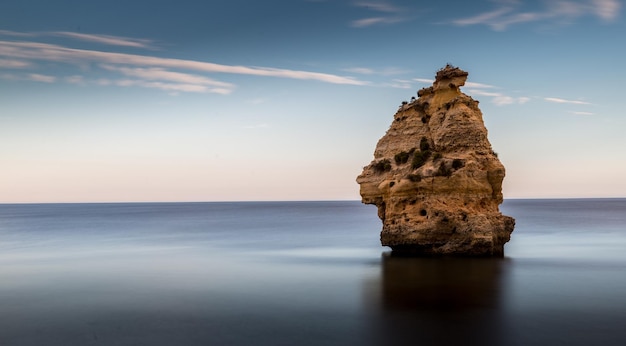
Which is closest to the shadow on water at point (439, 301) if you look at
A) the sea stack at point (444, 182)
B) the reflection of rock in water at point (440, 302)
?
the reflection of rock in water at point (440, 302)

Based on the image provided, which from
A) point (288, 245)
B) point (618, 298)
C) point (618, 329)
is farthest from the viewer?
point (288, 245)

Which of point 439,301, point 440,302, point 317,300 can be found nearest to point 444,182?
point 439,301

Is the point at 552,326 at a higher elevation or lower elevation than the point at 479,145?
→ lower

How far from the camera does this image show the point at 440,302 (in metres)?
20.2

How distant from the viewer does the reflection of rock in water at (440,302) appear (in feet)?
51.9

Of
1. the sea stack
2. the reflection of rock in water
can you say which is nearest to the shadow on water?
the reflection of rock in water

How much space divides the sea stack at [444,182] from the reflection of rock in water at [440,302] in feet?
4.46

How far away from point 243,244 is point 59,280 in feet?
78.6

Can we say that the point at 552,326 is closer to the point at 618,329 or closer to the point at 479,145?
the point at 618,329

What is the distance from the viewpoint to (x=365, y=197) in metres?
34.1

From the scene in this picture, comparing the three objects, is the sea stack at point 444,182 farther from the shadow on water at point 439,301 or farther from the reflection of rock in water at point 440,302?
the reflection of rock in water at point 440,302

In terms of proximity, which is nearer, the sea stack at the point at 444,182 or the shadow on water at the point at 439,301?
the shadow on water at the point at 439,301

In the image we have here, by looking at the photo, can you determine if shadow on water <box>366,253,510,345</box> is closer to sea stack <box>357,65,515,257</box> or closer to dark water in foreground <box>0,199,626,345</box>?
dark water in foreground <box>0,199,626,345</box>

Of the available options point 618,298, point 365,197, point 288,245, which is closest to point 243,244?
point 288,245
